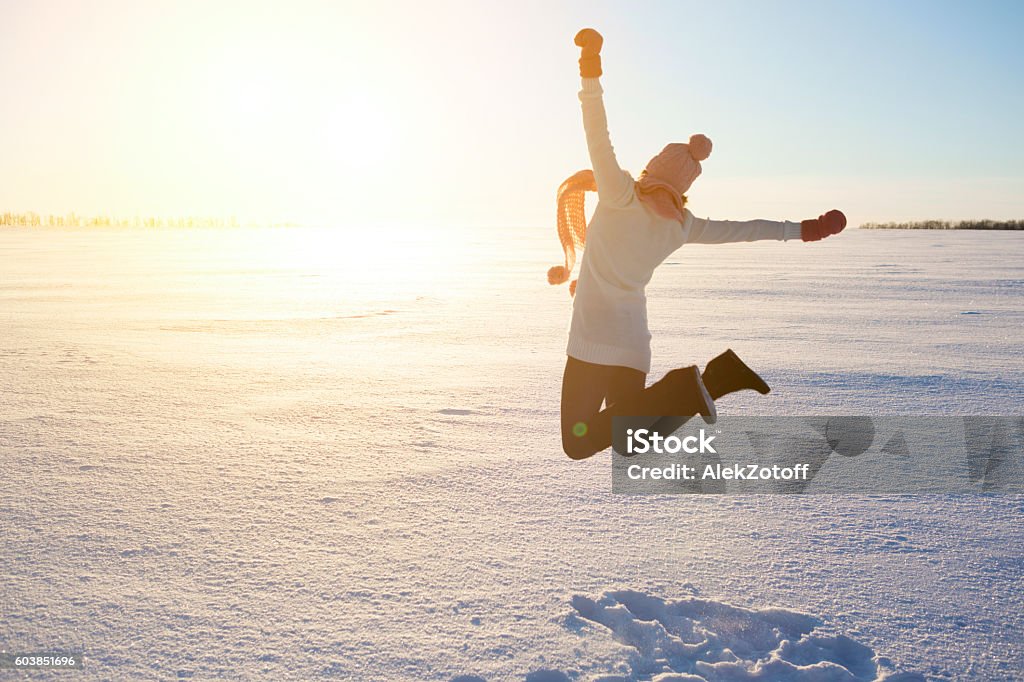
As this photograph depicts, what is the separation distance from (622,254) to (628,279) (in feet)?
0.38

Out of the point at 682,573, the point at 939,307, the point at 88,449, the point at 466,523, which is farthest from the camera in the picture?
the point at 939,307

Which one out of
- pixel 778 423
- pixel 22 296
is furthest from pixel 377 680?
pixel 22 296

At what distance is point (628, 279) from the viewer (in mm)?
2906

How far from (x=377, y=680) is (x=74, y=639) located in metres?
0.94

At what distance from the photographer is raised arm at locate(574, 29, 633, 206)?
8.38 ft

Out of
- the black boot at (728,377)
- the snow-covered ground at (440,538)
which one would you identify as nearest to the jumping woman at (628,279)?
the black boot at (728,377)

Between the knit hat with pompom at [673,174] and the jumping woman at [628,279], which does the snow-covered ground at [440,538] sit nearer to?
the jumping woman at [628,279]

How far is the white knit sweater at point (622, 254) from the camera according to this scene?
109 inches

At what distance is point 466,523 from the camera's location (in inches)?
119

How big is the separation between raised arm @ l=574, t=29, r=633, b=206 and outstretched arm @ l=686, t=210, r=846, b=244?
0.49 m

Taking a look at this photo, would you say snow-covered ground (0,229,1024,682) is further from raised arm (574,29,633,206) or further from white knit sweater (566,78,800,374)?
raised arm (574,29,633,206)

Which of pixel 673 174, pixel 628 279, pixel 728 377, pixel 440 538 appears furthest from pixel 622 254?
pixel 440 538

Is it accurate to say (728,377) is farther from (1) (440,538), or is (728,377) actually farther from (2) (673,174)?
(1) (440,538)

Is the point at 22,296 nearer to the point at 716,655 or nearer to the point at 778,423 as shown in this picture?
the point at 778,423
